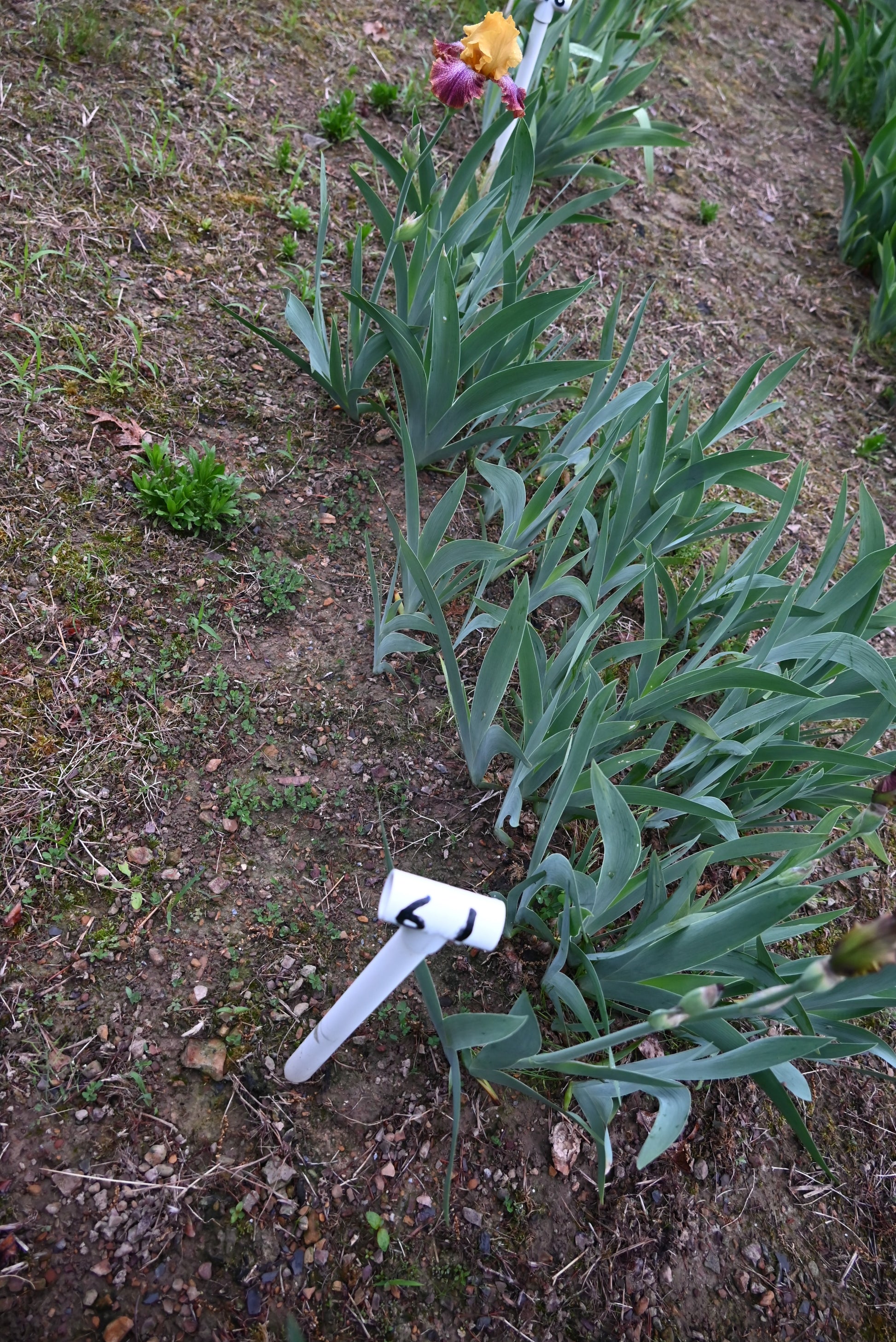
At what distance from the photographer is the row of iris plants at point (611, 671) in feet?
3.87

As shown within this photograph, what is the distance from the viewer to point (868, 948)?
665 millimetres

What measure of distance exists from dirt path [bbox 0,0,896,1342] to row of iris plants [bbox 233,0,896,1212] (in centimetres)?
11

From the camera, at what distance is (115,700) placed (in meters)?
1.49

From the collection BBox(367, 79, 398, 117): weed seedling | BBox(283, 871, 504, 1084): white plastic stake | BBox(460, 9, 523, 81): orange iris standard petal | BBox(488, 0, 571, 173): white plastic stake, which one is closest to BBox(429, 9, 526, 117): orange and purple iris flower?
BBox(460, 9, 523, 81): orange iris standard petal

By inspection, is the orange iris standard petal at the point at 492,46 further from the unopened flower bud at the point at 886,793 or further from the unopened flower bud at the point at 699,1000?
the unopened flower bud at the point at 699,1000

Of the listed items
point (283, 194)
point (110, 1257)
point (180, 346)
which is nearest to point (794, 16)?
point (283, 194)

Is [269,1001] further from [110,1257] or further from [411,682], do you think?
[411,682]

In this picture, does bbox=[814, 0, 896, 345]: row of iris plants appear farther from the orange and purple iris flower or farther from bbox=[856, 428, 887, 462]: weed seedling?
the orange and purple iris flower

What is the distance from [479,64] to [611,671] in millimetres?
→ 1254

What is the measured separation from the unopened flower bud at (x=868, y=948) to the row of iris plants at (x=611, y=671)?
0.28ft

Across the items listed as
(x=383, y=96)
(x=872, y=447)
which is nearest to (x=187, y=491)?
(x=383, y=96)

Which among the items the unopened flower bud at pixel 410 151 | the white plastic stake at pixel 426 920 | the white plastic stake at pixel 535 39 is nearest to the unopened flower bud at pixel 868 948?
the white plastic stake at pixel 426 920

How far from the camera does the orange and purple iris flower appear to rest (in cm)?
156

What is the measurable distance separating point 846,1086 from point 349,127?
2818 millimetres
